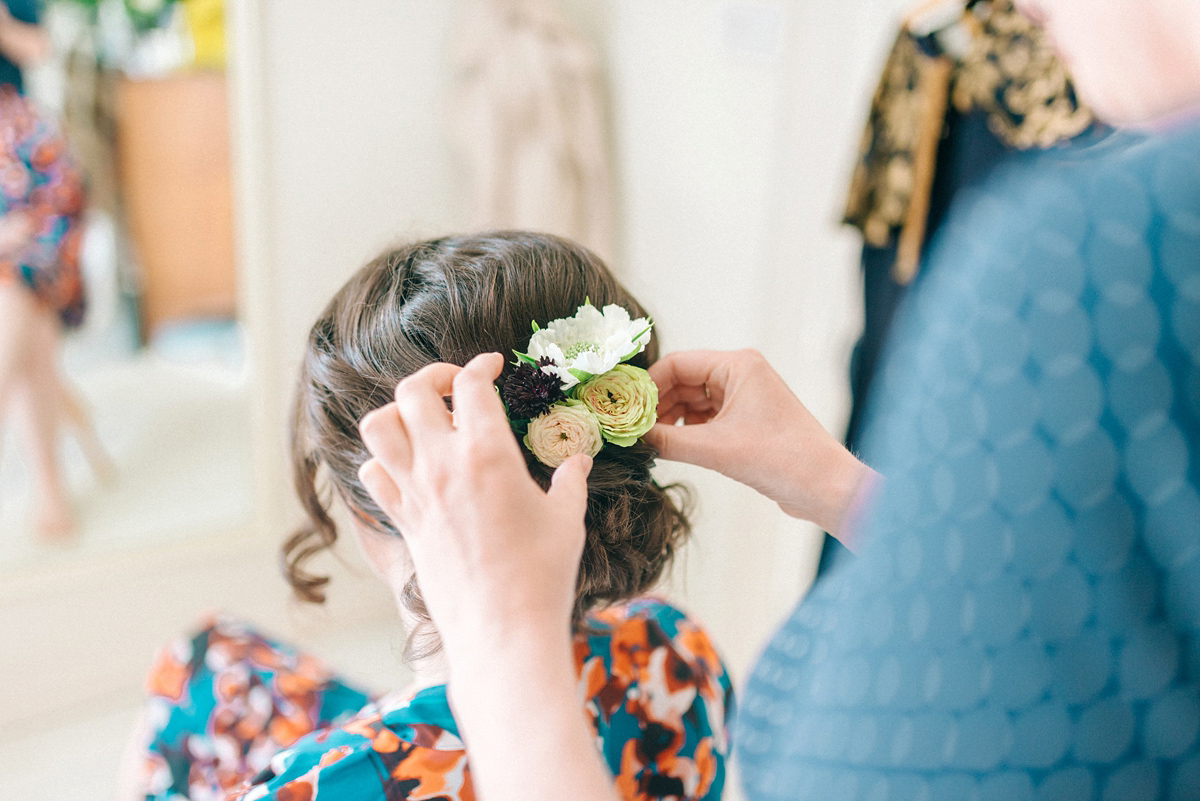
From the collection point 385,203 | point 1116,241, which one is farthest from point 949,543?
point 385,203

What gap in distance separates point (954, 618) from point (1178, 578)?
0.09 meters

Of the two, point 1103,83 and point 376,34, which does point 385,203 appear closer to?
point 376,34

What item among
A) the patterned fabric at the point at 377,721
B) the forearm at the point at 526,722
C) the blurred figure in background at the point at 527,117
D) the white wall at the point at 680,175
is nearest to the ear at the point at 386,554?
the patterned fabric at the point at 377,721

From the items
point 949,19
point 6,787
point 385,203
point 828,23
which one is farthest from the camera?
point 385,203

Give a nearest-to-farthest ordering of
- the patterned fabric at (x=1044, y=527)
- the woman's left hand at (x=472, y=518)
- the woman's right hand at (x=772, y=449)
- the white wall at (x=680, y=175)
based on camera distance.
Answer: the patterned fabric at (x=1044, y=527) < the woman's left hand at (x=472, y=518) < the woman's right hand at (x=772, y=449) < the white wall at (x=680, y=175)

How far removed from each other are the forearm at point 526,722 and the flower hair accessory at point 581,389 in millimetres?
219

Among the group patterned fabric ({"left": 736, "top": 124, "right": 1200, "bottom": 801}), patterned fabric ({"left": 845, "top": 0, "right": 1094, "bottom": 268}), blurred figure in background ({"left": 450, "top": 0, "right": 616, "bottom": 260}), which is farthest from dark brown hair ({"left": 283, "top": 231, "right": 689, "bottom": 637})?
blurred figure in background ({"left": 450, "top": 0, "right": 616, "bottom": 260})

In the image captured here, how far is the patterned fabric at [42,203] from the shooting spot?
1.42 metres

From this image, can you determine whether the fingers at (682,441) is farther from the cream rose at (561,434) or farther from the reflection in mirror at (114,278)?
the reflection in mirror at (114,278)

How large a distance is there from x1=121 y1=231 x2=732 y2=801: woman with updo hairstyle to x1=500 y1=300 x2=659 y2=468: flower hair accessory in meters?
0.03

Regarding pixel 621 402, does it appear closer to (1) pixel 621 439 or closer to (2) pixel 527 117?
(1) pixel 621 439

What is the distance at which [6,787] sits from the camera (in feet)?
5.20

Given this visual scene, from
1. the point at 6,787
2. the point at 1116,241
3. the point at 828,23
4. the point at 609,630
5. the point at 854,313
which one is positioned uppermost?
the point at 828,23

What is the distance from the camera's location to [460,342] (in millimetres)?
702
